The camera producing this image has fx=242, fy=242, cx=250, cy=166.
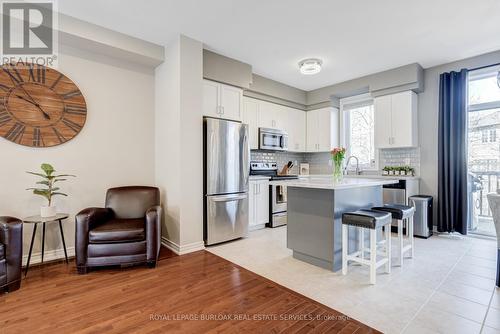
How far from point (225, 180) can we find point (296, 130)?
2.66 m

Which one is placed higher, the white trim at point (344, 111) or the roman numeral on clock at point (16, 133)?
the white trim at point (344, 111)

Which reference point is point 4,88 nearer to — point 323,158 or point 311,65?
point 311,65

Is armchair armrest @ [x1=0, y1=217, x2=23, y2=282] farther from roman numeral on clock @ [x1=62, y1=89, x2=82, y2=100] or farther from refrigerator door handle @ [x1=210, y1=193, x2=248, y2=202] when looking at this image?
refrigerator door handle @ [x1=210, y1=193, x2=248, y2=202]

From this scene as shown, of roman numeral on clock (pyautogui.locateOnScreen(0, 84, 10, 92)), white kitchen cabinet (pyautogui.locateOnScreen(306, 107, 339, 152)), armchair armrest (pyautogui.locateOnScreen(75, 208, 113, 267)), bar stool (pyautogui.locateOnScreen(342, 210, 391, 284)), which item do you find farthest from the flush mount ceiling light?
roman numeral on clock (pyautogui.locateOnScreen(0, 84, 10, 92))

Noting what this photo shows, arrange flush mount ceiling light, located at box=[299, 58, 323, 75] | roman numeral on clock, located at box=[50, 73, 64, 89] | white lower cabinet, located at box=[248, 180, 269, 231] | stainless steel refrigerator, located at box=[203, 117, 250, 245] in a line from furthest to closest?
white lower cabinet, located at box=[248, 180, 269, 231], flush mount ceiling light, located at box=[299, 58, 323, 75], stainless steel refrigerator, located at box=[203, 117, 250, 245], roman numeral on clock, located at box=[50, 73, 64, 89]

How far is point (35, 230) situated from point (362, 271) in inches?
146

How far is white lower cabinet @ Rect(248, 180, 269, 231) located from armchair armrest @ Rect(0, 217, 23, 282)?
9.57 ft

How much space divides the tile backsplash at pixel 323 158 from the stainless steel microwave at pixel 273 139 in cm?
32

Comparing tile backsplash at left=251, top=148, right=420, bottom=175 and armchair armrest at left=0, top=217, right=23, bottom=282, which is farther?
tile backsplash at left=251, top=148, right=420, bottom=175

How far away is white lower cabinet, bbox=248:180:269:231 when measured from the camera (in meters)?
4.29

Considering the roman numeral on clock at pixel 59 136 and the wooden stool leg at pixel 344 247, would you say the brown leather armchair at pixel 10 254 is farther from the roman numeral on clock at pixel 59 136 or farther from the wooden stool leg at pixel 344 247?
the wooden stool leg at pixel 344 247

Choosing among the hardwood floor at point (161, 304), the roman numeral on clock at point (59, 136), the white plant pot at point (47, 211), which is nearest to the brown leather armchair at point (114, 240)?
the hardwood floor at point (161, 304)

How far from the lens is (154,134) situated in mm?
3861

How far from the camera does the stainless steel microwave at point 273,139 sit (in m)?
4.75
